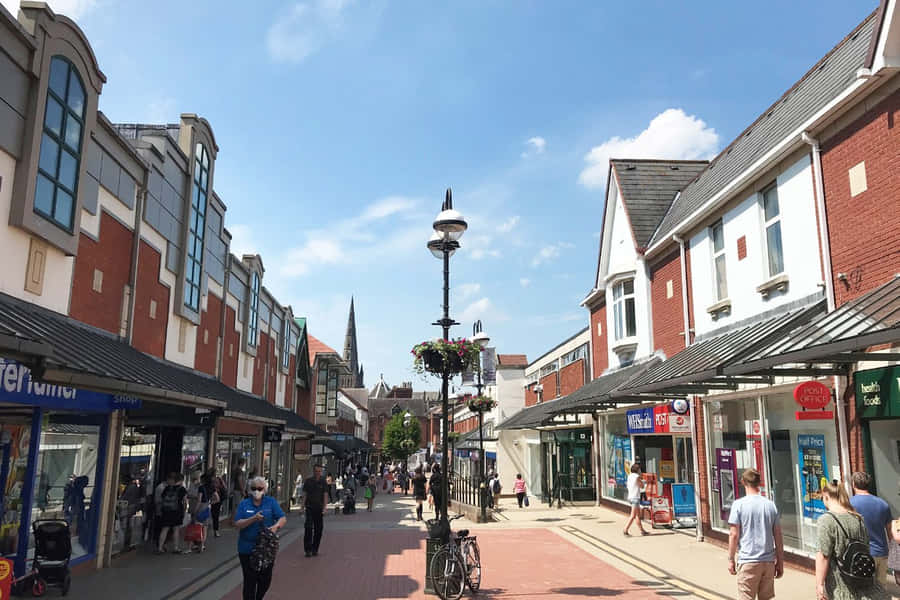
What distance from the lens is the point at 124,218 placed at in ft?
42.1

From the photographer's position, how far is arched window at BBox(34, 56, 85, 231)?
32.2ft

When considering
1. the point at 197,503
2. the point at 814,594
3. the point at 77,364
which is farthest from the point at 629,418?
the point at 77,364

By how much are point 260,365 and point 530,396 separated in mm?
19627

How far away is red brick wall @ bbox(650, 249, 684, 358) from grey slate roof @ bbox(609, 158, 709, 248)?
4.52 feet

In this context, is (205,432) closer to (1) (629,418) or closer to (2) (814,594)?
A: (1) (629,418)

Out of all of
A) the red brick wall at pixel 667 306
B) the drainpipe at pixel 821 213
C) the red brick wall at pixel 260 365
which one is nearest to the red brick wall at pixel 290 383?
the red brick wall at pixel 260 365

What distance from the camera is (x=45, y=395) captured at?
916cm

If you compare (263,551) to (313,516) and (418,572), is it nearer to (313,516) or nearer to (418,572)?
(418,572)

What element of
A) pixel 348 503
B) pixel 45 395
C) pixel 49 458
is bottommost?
pixel 348 503

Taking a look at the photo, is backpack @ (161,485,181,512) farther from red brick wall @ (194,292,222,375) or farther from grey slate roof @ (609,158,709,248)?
grey slate roof @ (609,158,709,248)

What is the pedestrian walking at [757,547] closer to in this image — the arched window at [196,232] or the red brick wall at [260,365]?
the arched window at [196,232]

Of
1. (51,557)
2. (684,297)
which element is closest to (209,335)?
(51,557)

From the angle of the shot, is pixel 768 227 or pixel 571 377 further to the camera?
pixel 571 377

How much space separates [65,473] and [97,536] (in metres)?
1.61
